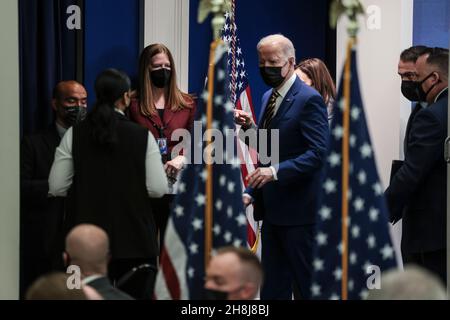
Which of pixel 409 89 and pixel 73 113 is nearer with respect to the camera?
pixel 73 113

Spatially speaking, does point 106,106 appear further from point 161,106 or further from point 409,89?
point 409,89

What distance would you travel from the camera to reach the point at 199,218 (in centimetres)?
482

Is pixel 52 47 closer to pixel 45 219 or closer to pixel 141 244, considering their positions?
pixel 45 219

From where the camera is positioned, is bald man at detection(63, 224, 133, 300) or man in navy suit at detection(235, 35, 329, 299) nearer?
bald man at detection(63, 224, 133, 300)

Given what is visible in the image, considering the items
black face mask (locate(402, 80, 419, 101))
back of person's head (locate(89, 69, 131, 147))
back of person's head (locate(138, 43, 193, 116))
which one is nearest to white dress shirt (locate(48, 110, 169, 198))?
back of person's head (locate(89, 69, 131, 147))

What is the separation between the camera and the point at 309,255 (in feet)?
19.7

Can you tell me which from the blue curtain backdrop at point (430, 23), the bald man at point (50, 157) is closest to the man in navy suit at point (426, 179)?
the blue curtain backdrop at point (430, 23)

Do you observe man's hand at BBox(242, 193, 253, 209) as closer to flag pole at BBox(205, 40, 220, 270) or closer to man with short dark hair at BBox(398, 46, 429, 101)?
flag pole at BBox(205, 40, 220, 270)

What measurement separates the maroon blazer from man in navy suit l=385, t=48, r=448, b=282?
59.0 inches

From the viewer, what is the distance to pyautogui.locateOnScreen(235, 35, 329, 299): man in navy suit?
5965 mm

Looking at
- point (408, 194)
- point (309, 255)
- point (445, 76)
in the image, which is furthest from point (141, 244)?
point (445, 76)

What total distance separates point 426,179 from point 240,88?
224 cm

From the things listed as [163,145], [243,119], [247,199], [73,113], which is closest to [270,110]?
[243,119]

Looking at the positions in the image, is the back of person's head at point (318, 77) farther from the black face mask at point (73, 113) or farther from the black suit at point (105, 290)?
the black suit at point (105, 290)
